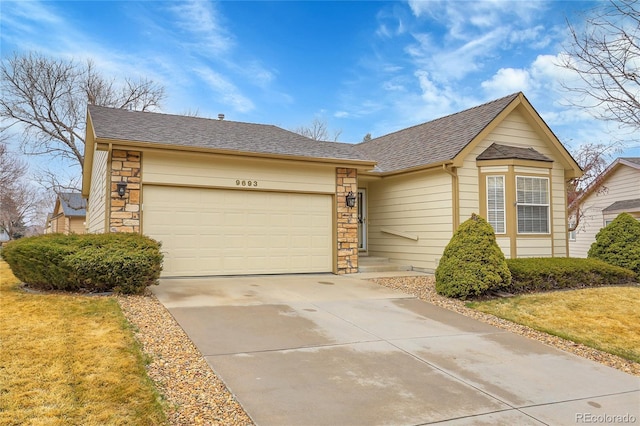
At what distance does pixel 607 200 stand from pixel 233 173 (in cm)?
1823

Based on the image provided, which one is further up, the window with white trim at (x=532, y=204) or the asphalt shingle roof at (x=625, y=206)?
the asphalt shingle roof at (x=625, y=206)

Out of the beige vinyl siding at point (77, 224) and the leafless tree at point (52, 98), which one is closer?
the leafless tree at point (52, 98)

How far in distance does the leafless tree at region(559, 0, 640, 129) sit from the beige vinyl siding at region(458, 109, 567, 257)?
510 centimetres

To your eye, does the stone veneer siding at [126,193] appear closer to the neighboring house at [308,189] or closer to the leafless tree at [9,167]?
the neighboring house at [308,189]

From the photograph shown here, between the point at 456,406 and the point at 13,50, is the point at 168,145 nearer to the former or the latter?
the point at 456,406

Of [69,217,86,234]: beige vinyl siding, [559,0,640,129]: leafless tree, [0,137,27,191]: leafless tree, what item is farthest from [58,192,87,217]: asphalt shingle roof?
[559,0,640,129]: leafless tree

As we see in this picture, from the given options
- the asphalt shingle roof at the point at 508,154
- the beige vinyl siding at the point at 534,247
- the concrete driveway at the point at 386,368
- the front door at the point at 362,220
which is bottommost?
the concrete driveway at the point at 386,368

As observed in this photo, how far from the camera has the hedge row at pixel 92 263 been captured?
271 inches

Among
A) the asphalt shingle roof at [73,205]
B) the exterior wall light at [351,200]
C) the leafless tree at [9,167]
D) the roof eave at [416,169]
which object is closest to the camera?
the roof eave at [416,169]

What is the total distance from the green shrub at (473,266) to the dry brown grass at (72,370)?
560 cm

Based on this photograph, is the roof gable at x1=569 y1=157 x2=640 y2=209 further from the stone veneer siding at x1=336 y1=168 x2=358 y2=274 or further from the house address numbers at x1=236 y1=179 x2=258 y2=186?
the house address numbers at x1=236 y1=179 x2=258 y2=186

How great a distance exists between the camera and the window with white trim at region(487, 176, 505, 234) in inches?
430

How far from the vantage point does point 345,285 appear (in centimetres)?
916

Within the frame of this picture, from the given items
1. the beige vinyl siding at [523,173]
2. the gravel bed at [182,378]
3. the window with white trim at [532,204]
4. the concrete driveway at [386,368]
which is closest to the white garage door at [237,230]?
the concrete driveway at [386,368]
